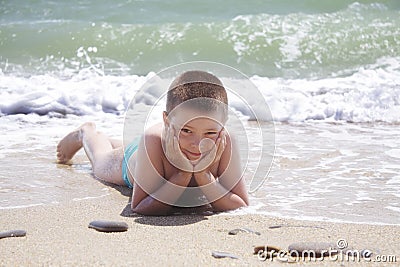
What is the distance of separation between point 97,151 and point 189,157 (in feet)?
4.99

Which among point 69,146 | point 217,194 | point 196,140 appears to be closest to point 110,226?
point 196,140

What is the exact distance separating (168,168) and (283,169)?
1.33m

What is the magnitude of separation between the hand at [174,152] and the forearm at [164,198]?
84mm

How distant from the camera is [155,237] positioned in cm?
253

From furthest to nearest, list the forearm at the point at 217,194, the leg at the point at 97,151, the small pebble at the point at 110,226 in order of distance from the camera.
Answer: the leg at the point at 97,151 → the forearm at the point at 217,194 → the small pebble at the point at 110,226

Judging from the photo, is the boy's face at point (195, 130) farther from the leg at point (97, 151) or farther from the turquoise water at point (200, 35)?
the turquoise water at point (200, 35)

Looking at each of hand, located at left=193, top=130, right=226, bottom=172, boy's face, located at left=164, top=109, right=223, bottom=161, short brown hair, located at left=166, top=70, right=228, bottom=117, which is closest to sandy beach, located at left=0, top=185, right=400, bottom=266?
hand, located at left=193, top=130, right=226, bottom=172

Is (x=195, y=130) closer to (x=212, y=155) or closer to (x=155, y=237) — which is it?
(x=212, y=155)

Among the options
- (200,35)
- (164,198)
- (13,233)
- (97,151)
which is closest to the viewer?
(13,233)

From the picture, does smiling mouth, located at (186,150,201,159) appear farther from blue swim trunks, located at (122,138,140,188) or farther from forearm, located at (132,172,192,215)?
blue swim trunks, located at (122,138,140,188)

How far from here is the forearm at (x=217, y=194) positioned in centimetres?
295

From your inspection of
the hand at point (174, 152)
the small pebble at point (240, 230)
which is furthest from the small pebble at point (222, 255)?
the hand at point (174, 152)

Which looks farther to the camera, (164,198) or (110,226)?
(164,198)

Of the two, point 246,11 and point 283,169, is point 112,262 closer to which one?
point 283,169
